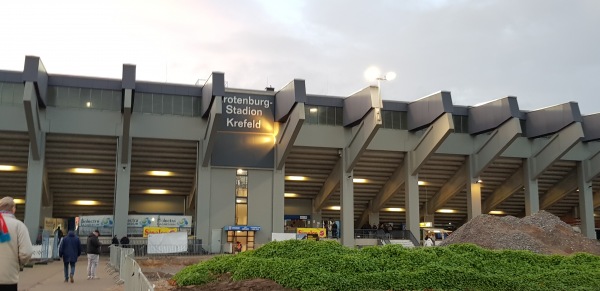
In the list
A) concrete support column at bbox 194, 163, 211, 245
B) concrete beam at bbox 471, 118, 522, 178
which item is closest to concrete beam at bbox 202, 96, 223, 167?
concrete support column at bbox 194, 163, 211, 245

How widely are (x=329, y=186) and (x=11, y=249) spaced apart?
43.0 metres

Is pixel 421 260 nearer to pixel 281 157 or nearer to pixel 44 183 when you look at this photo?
pixel 281 157

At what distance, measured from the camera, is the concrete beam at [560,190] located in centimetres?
5238

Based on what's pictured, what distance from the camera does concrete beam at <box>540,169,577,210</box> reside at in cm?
5238

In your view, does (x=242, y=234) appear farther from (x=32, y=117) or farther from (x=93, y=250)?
(x=93, y=250)

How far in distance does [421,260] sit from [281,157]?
1078 inches

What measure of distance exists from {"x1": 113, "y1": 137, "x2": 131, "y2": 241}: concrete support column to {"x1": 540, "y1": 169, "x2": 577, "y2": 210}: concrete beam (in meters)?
36.8

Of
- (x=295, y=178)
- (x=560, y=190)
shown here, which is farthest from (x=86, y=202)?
(x=560, y=190)

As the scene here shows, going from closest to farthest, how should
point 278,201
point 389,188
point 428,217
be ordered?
point 278,201 < point 389,188 < point 428,217

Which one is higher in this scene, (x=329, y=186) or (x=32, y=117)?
(x=32, y=117)

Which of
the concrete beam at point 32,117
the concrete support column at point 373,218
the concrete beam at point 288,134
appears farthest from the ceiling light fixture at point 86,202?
the concrete support column at point 373,218

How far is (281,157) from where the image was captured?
139 ft

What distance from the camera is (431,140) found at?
43.6 metres

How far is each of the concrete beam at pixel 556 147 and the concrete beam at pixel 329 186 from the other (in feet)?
52.5
